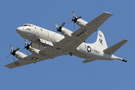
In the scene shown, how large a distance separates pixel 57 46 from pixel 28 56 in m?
6.14

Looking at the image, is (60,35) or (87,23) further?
(60,35)

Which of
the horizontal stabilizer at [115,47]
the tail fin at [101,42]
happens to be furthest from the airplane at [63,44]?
the tail fin at [101,42]

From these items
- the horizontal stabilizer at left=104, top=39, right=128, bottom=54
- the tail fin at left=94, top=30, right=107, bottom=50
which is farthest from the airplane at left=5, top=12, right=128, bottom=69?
the tail fin at left=94, top=30, right=107, bottom=50

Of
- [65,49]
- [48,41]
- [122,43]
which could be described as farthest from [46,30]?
[122,43]

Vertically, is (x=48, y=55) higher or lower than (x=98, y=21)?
lower

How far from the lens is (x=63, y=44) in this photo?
3625 cm

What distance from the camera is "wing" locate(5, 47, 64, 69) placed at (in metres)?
38.3

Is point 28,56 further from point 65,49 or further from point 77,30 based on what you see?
point 77,30

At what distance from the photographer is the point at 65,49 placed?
3734cm

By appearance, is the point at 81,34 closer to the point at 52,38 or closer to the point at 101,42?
the point at 52,38

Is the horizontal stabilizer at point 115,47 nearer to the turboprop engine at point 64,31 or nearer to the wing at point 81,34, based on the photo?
the wing at point 81,34

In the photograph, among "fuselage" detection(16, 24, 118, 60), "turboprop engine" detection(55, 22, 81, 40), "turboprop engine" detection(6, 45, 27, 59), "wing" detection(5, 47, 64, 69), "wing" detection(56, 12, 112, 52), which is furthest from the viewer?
"turboprop engine" detection(6, 45, 27, 59)

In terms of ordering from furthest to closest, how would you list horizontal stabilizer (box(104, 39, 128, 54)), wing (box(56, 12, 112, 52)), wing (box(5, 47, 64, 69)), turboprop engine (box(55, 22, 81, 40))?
1. horizontal stabilizer (box(104, 39, 128, 54))
2. wing (box(5, 47, 64, 69))
3. turboprop engine (box(55, 22, 81, 40))
4. wing (box(56, 12, 112, 52))

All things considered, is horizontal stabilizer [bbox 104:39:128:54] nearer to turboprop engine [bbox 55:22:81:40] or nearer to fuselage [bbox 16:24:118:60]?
fuselage [bbox 16:24:118:60]
